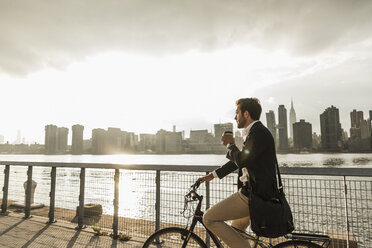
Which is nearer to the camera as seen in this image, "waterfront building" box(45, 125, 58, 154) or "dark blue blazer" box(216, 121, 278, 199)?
"dark blue blazer" box(216, 121, 278, 199)

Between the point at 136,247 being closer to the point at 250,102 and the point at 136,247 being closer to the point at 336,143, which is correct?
the point at 250,102

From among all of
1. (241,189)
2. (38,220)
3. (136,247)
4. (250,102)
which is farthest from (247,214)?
(38,220)

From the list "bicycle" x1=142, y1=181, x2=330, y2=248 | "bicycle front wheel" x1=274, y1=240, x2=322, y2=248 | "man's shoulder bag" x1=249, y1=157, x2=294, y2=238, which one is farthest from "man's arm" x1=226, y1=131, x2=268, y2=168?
"bicycle front wheel" x1=274, y1=240, x2=322, y2=248

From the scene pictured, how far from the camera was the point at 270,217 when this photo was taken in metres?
2.29

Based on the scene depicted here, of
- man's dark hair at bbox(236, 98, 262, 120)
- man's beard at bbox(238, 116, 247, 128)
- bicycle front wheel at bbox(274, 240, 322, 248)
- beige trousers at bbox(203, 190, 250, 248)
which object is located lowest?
bicycle front wheel at bbox(274, 240, 322, 248)

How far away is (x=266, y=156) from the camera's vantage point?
238cm

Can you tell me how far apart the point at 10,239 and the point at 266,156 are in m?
5.19

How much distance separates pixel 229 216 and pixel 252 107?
1071 millimetres

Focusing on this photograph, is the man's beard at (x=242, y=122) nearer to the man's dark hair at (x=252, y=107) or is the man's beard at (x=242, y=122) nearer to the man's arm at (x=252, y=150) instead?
the man's dark hair at (x=252, y=107)

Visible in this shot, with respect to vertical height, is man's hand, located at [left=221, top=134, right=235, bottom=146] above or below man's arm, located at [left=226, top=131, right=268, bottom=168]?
above

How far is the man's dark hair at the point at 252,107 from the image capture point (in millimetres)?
2566

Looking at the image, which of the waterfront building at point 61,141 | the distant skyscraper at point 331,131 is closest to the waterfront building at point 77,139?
the waterfront building at point 61,141

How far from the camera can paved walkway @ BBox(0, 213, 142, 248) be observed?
4809mm

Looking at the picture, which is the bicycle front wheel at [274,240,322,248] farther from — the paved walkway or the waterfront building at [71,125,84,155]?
the waterfront building at [71,125,84,155]
